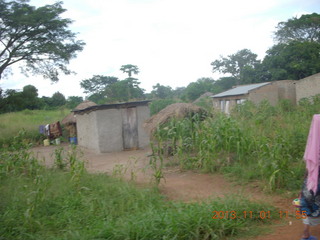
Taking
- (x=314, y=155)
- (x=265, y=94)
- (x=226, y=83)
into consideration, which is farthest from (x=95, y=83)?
(x=314, y=155)

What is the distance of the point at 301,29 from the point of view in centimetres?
2864

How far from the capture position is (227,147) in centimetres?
712

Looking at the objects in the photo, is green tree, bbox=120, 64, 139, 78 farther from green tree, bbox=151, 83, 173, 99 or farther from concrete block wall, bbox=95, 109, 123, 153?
concrete block wall, bbox=95, 109, 123, 153

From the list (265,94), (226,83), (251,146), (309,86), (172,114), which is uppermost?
(226,83)

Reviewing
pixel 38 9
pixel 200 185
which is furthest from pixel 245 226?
pixel 38 9

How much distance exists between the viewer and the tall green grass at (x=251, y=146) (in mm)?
5604

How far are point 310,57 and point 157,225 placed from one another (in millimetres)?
25052

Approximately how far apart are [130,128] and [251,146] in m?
7.00

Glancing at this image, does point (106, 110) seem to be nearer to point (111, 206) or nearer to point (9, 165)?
point (9, 165)

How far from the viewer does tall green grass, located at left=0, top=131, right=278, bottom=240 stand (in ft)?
11.6

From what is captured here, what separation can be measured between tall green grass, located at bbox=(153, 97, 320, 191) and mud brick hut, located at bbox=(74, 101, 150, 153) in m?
4.39
